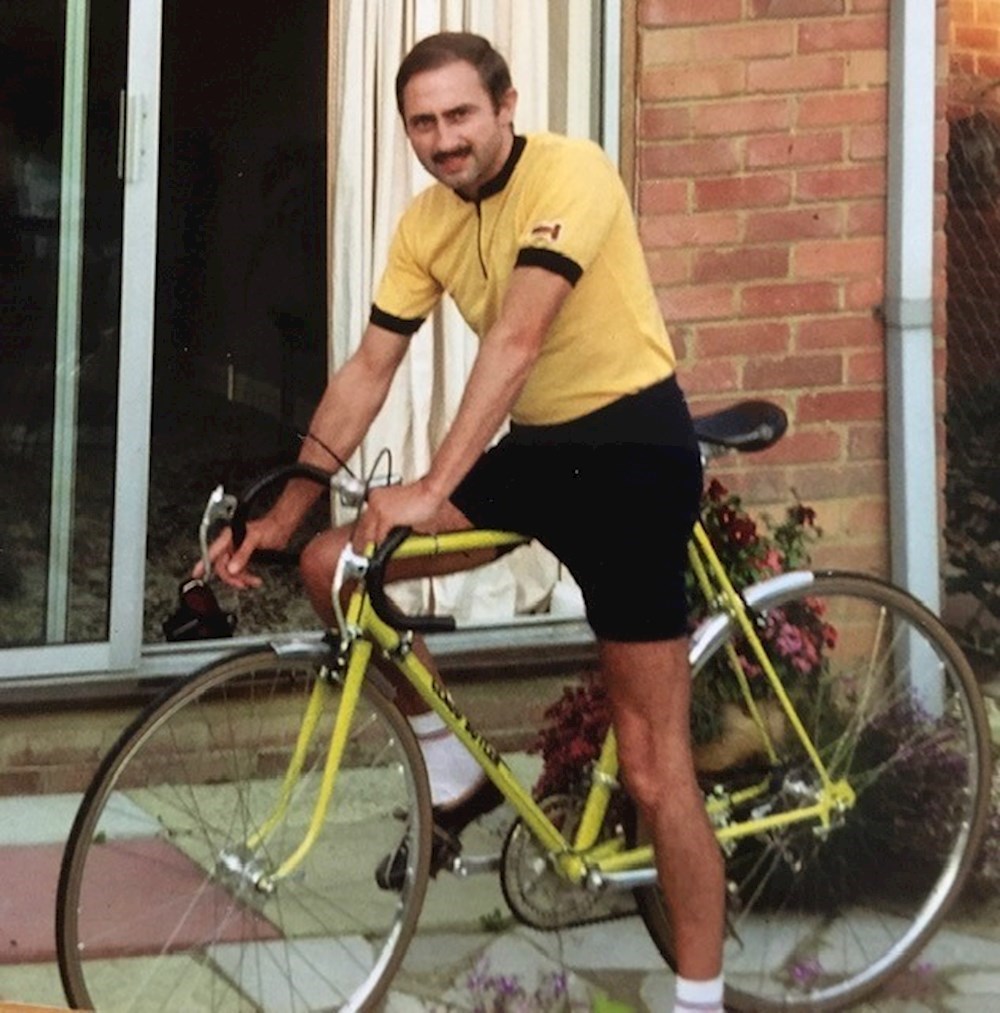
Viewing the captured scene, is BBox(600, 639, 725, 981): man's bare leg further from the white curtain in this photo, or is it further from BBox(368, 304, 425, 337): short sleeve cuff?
the white curtain

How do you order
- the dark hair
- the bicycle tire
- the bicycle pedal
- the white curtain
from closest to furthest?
the dark hair < the bicycle pedal < the bicycle tire < the white curtain

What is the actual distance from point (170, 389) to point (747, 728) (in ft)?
6.70

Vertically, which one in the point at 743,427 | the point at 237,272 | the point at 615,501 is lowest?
the point at 615,501

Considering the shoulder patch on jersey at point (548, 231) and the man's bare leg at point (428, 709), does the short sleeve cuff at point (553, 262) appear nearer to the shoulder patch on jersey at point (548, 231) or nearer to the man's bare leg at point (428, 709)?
the shoulder patch on jersey at point (548, 231)

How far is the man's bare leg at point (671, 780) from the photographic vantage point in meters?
4.17

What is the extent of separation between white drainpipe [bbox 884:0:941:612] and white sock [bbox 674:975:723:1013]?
208 cm

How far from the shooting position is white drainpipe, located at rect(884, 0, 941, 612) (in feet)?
19.5

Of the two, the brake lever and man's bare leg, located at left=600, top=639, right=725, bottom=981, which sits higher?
the brake lever

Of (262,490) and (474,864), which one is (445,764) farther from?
(262,490)

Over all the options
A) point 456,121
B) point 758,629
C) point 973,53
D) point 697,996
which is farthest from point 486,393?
point 973,53

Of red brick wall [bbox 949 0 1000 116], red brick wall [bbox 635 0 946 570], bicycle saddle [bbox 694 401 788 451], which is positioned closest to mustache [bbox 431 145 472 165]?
bicycle saddle [bbox 694 401 788 451]

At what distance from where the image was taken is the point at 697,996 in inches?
166

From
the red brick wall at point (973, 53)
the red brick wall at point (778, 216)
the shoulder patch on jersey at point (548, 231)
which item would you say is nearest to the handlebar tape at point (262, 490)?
the shoulder patch on jersey at point (548, 231)

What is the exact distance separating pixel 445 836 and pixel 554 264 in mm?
1101
